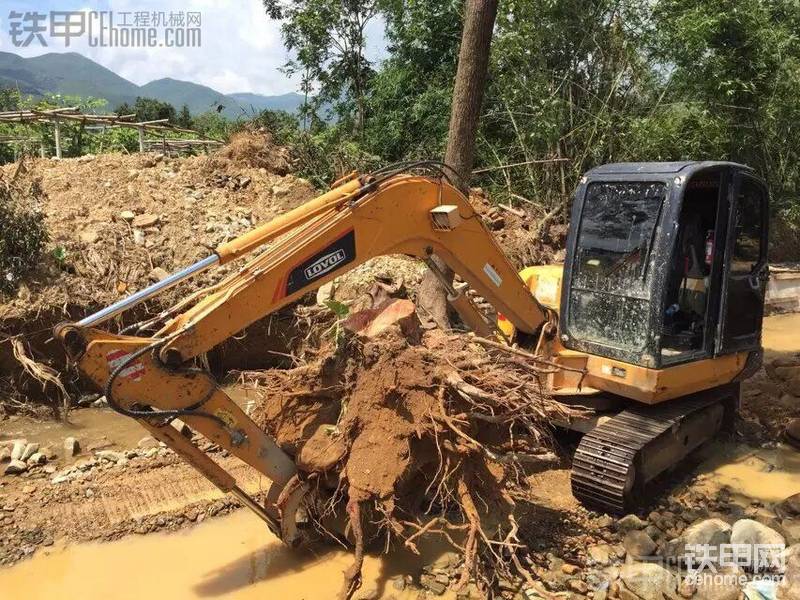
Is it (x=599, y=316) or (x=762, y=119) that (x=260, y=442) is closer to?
(x=599, y=316)

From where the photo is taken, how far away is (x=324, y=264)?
3662 mm

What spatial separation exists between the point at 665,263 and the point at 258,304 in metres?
2.69

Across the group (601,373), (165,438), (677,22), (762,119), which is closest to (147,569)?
(165,438)

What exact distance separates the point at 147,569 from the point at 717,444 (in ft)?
15.6

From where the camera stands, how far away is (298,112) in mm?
15688

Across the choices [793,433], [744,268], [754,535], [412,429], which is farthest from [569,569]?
[793,433]

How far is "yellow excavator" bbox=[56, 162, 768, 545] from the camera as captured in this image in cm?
331

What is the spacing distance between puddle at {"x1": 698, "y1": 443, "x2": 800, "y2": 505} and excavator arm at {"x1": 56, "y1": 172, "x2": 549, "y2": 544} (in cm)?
279

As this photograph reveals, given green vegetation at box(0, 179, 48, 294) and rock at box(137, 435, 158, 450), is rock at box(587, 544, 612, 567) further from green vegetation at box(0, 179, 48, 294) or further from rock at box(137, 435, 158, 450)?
green vegetation at box(0, 179, 48, 294)

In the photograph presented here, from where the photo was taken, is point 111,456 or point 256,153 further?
point 256,153

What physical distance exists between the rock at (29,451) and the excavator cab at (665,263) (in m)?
4.58

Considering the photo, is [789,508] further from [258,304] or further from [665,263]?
[258,304]

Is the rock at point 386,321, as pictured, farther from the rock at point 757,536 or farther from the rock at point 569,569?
the rock at point 757,536

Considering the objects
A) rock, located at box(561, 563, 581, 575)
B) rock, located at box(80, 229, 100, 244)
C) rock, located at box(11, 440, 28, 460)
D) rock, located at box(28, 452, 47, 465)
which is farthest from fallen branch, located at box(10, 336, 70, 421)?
rock, located at box(561, 563, 581, 575)
